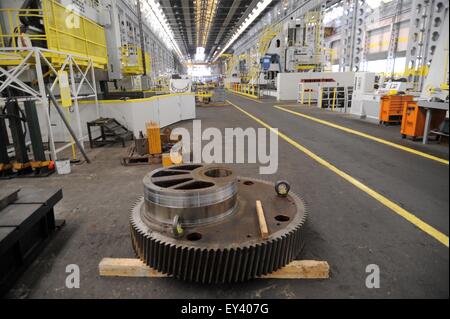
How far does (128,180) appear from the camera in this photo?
4.69 m

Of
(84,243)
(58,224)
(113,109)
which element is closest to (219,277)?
(84,243)

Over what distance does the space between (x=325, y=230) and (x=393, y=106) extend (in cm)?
702

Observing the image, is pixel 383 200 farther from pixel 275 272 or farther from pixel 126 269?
pixel 126 269

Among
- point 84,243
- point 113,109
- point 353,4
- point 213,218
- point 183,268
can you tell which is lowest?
point 84,243

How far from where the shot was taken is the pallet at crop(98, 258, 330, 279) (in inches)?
88.4

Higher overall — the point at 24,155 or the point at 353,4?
the point at 353,4

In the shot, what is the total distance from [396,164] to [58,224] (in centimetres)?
538

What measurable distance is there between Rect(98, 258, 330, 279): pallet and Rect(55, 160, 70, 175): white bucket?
11.0 ft

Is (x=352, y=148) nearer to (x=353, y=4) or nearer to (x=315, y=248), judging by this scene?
(x=315, y=248)

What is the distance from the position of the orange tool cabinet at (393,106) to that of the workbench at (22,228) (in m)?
8.71

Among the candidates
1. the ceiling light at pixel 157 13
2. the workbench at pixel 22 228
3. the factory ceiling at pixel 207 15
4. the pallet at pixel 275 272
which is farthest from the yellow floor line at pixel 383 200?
the factory ceiling at pixel 207 15

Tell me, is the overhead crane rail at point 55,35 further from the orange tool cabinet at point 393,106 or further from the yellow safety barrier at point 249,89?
the yellow safety barrier at point 249,89

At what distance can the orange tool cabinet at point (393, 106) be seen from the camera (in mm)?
8281
